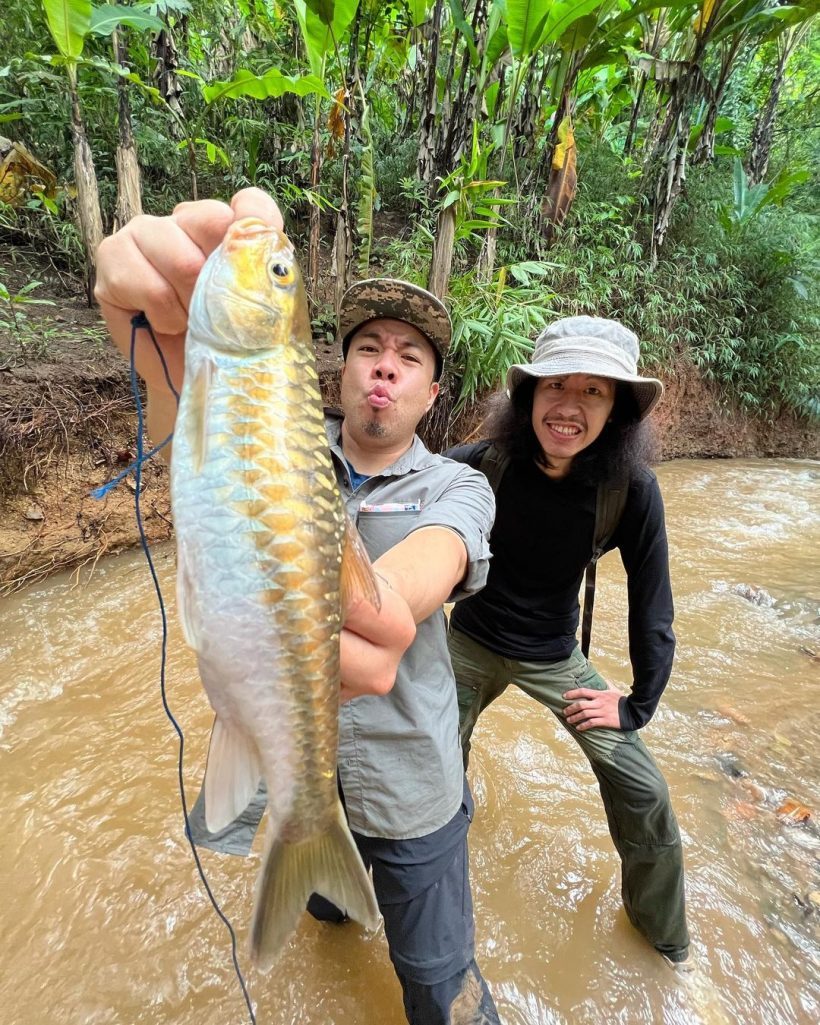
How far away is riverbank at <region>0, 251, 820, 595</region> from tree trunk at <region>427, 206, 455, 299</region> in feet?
9.89

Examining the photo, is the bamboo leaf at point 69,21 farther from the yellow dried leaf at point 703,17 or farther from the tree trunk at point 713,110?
the tree trunk at point 713,110

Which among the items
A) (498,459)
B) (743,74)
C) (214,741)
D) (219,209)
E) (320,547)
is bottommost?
(214,741)

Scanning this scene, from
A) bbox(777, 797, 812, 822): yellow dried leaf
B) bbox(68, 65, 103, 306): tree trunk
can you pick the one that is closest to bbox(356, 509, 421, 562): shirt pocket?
bbox(777, 797, 812, 822): yellow dried leaf

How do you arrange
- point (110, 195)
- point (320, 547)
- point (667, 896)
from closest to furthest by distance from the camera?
1. point (320, 547)
2. point (667, 896)
3. point (110, 195)

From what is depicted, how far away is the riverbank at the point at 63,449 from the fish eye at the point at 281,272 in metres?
3.78

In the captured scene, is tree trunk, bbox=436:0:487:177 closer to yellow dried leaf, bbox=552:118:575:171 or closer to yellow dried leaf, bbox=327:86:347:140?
yellow dried leaf, bbox=552:118:575:171

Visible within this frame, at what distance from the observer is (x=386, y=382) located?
1.73m

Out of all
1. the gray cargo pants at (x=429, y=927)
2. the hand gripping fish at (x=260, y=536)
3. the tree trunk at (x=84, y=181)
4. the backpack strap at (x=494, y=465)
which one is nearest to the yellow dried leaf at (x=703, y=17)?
the tree trunk at (x=84, y=181)

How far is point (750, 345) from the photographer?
9062 millimetres

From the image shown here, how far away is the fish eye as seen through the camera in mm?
1033

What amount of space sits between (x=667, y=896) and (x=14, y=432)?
461cm

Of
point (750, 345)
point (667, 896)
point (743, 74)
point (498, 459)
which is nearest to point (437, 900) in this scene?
point (667, 896)

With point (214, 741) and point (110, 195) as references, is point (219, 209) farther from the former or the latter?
point (110, 195)

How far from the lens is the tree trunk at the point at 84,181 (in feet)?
14.8
